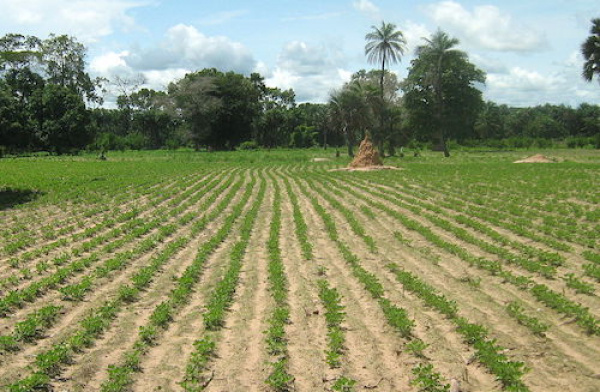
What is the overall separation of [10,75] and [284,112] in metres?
39.0

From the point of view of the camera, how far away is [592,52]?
42.5 m

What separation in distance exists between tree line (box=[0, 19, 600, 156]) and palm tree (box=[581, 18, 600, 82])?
84mm

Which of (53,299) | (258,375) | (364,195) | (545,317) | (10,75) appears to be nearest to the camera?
(258,375)

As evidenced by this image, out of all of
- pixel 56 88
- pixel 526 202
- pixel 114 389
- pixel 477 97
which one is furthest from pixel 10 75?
pixel 114 389

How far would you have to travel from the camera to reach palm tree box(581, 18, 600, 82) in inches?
1663

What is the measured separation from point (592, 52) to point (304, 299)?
148ft

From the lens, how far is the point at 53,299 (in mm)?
7613

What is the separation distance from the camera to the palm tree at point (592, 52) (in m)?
42.2

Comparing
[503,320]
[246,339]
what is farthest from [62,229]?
[503,320]

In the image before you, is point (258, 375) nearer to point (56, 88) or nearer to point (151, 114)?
point (56, 88)

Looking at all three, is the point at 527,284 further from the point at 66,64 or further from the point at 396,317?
the point at 66,64

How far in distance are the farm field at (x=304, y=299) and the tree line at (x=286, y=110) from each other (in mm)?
32163

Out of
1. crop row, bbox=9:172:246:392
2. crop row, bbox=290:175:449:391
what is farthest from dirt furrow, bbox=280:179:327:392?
crop row, bbox=9:172:246:392

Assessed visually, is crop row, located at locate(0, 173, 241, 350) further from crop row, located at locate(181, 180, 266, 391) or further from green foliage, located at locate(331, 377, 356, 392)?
green foliage, located at locate(331, 377, 356, 392)
